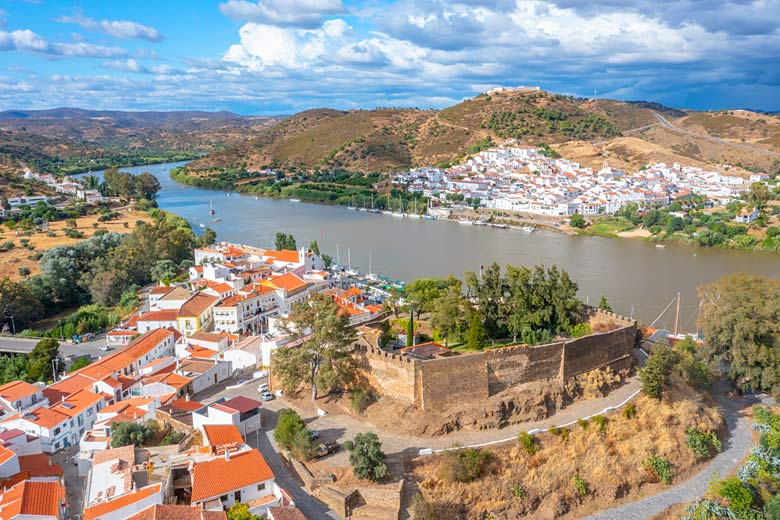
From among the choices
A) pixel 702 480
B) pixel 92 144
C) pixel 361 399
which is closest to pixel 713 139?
pixel 702 480

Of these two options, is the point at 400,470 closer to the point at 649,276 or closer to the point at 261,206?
the point at 649,276

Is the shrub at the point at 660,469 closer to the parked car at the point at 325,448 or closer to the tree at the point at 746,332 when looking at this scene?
the tree at the point at 746,332

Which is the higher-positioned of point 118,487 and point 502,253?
point 502,253

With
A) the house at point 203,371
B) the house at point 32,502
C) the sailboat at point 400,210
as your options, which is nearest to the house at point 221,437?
the house at point 32,502

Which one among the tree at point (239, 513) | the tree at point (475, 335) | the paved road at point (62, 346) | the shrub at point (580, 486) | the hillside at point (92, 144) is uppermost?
the hillside at point (92, 144)

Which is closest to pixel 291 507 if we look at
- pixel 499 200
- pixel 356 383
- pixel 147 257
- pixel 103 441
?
pixel 356 383

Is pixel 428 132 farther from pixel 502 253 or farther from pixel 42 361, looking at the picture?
pixel 42 361
